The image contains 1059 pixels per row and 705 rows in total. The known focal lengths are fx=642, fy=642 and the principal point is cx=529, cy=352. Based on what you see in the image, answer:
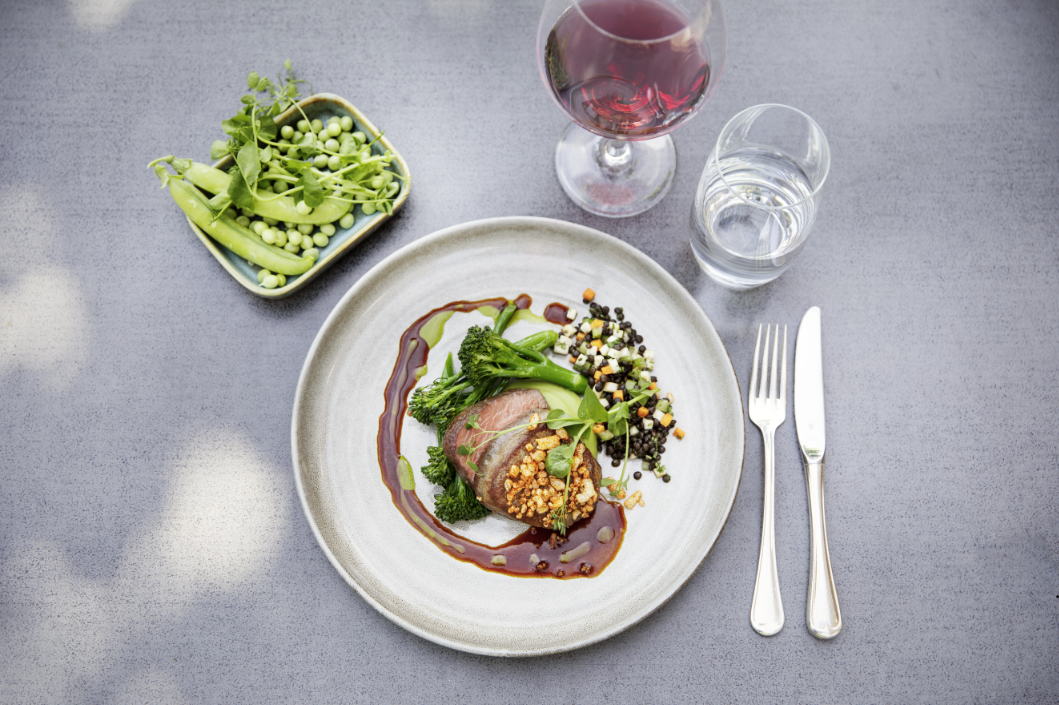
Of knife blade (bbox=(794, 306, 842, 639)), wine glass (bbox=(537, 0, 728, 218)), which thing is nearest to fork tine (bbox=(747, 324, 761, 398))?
knife blade (bbox=(794, 306, 842, 639))

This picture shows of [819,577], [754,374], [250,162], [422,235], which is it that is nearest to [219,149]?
[250,162]

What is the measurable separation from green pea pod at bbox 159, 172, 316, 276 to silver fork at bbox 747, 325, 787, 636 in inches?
66.2

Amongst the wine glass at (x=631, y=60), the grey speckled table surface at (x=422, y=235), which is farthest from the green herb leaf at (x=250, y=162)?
the wine glass at (x=631, y=60)

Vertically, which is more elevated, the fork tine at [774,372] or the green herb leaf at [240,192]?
the green herb leaf at [240,192]

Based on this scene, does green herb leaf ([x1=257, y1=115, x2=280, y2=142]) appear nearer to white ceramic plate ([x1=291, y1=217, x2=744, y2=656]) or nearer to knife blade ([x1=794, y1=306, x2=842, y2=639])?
white ceramic plate ([x1=291, y1=217, x2=744, y2=656])

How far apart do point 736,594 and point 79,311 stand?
2.67 meters

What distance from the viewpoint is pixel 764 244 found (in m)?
Result: 2.31

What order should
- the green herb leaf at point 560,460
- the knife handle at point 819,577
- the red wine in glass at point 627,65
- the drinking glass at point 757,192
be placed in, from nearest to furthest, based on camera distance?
1. the red wine in glass at point 627,65
2. the green herb leaf at point 560,460
3. the drinking glass at point 757,192
4. the knife handle at point 819,577

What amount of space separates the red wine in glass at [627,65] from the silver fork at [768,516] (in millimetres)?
947

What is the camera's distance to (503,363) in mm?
2176

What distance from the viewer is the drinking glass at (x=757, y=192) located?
2107mm

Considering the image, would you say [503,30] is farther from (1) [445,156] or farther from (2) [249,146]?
(2) [249,146]

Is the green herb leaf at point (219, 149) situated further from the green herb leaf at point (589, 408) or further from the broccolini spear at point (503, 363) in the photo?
the green herb leaf at point (589, 408)

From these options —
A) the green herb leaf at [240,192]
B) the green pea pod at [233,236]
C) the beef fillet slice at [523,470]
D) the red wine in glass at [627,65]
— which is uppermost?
the red wine in glass at [627,65]
